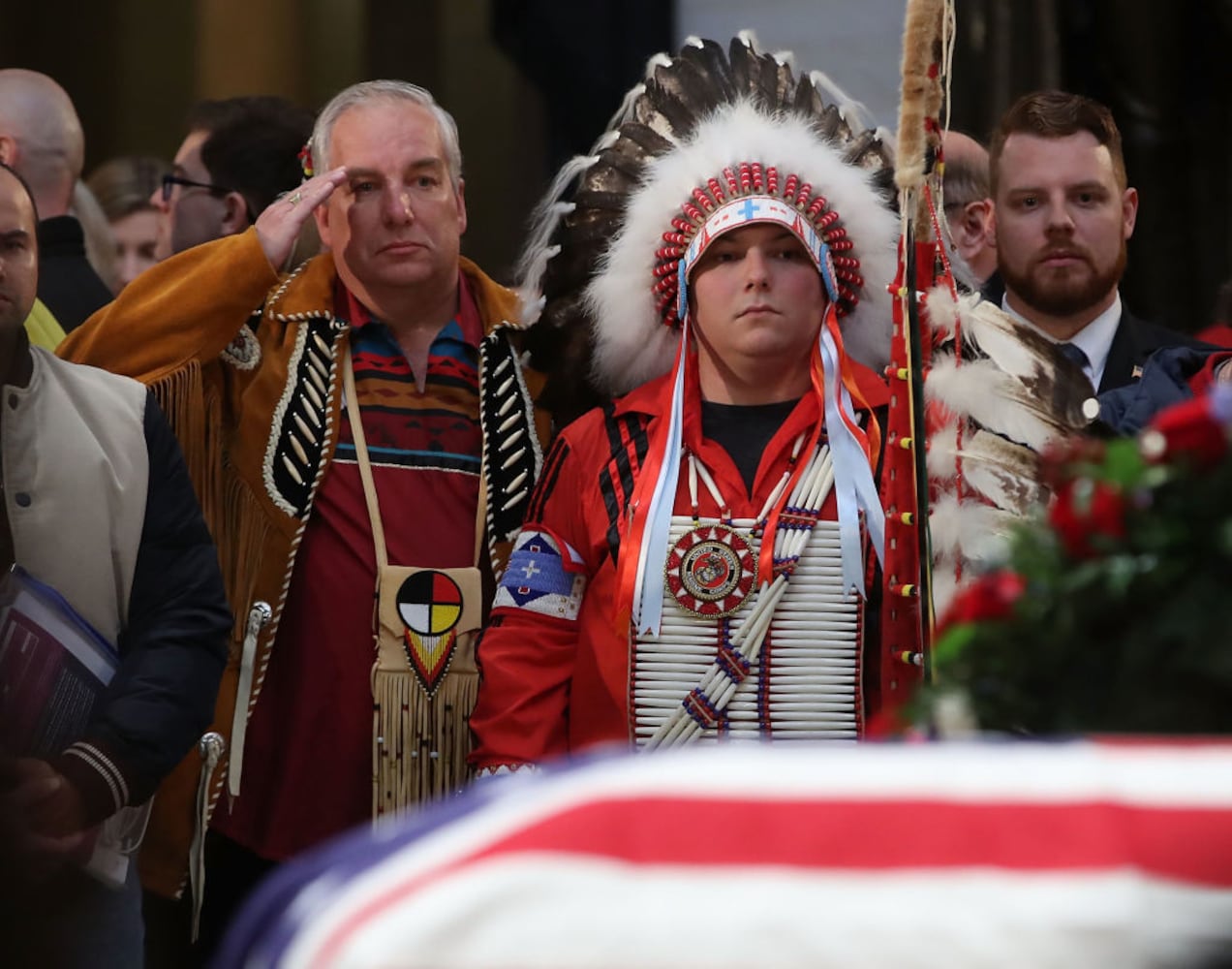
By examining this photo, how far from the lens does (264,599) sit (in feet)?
12.4

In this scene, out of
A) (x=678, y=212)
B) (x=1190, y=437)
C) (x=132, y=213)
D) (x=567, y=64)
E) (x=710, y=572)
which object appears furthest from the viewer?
(x=567, y=64)

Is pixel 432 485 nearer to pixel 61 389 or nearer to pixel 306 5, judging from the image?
pixel 61 389

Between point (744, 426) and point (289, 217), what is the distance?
105 centimetres

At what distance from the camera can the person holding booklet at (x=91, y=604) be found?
307 centimetres

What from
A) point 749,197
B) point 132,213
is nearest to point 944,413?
point 749,197

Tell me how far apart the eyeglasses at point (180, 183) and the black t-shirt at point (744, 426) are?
165cm

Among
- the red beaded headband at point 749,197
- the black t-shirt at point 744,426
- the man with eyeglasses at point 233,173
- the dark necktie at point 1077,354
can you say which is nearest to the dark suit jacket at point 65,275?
the man with eyeglasses at point 233,173

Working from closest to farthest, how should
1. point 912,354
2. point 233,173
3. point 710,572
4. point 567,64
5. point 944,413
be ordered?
point 912,354 < point 944,413 < point 710,572 < point 233,173 < point 567,64

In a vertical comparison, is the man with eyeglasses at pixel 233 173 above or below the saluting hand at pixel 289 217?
above

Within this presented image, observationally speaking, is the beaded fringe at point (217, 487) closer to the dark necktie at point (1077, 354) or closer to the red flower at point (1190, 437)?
the dark necktie at point (1077, 354)

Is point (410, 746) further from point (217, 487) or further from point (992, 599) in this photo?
point (992, 599)

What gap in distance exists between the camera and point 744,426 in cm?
367

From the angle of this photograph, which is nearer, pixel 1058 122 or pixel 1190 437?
pixel 1190 437

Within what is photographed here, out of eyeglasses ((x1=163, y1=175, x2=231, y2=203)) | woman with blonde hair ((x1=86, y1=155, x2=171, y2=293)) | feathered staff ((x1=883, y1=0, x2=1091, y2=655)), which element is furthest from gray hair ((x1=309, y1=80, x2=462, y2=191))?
woman with blonde hair ((x1=86, y1=155, x2=171, y2=293))
